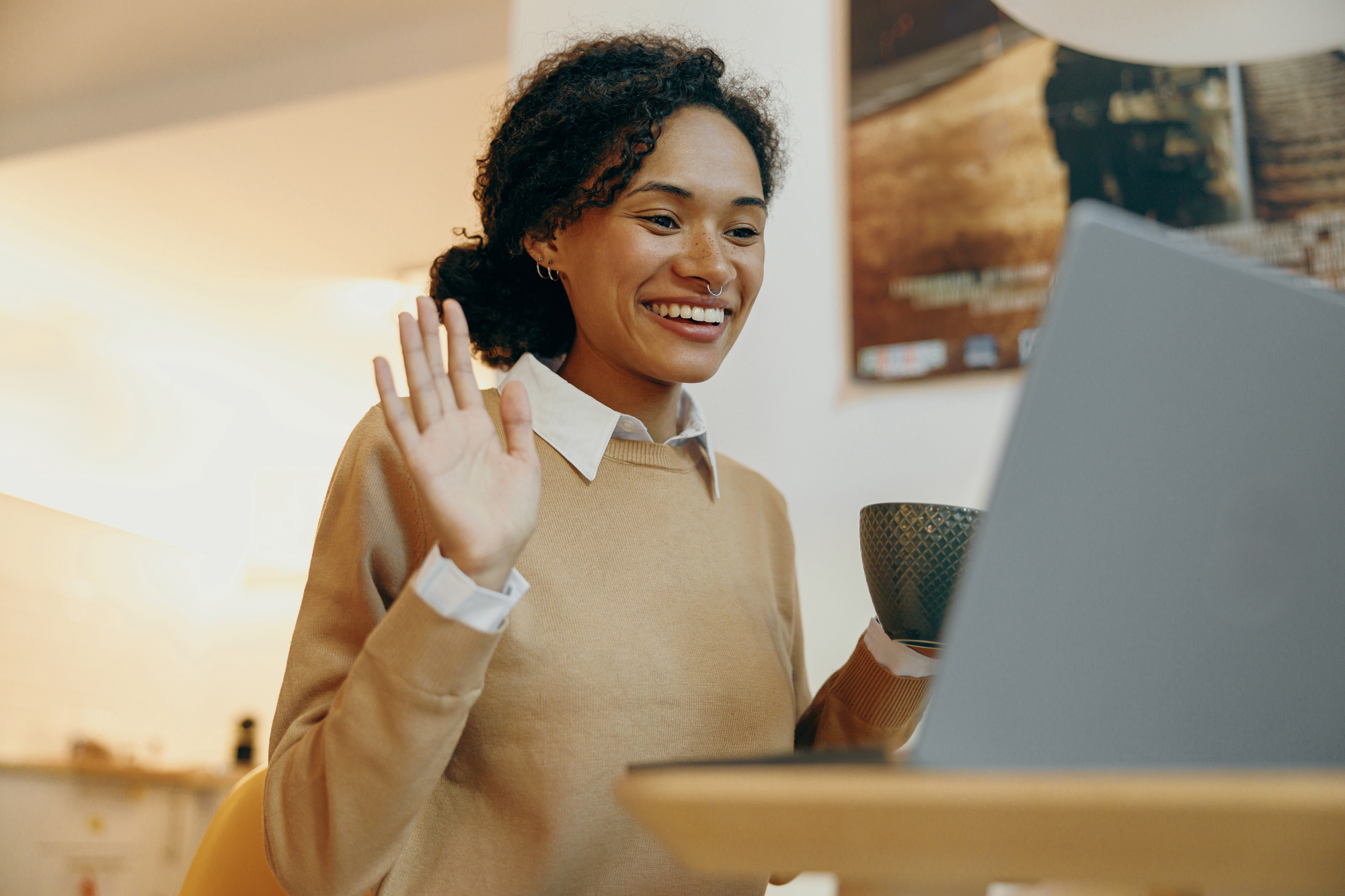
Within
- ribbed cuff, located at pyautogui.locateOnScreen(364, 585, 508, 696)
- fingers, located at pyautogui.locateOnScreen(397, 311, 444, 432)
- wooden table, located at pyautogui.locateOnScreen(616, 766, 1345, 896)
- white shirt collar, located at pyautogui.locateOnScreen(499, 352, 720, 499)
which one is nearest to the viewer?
wooden table, located at pyautogui.locateOnScreen(616, 766, 1345, 896)

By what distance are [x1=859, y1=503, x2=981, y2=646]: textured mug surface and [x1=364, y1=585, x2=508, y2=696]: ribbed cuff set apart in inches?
13.8

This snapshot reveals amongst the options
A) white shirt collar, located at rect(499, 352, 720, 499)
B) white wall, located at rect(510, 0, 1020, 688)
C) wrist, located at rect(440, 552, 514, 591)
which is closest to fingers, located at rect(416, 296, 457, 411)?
wrist, located at rect(440, 552, 514, 591)

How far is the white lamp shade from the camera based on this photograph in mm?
1020

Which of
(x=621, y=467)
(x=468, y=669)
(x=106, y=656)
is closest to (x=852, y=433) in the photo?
(x=621, y=467)

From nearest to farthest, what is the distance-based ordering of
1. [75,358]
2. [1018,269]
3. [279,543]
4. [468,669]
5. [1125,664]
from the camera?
[1125,664], [468,669], [1018,269], [75,358], [279,543]

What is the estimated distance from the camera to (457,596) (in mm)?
731

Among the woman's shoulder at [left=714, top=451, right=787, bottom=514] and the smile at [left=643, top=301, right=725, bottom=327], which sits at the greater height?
the smile at [left=643, top=301, right=725, bottom=327]

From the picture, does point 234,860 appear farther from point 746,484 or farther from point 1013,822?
point 1013,822

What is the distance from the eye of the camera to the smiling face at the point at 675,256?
1185 millimetres

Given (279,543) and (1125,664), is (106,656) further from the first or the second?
(1125,664)

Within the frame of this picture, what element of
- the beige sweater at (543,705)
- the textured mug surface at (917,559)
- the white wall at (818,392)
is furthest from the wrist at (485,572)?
the white wall at (818,392)

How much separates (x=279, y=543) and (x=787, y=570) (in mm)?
4938

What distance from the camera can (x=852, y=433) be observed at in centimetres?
162

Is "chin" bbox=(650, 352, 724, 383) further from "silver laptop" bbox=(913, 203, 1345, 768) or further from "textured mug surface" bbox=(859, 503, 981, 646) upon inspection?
"silver laptop" bbox=(913, 203, 1345, 768)
